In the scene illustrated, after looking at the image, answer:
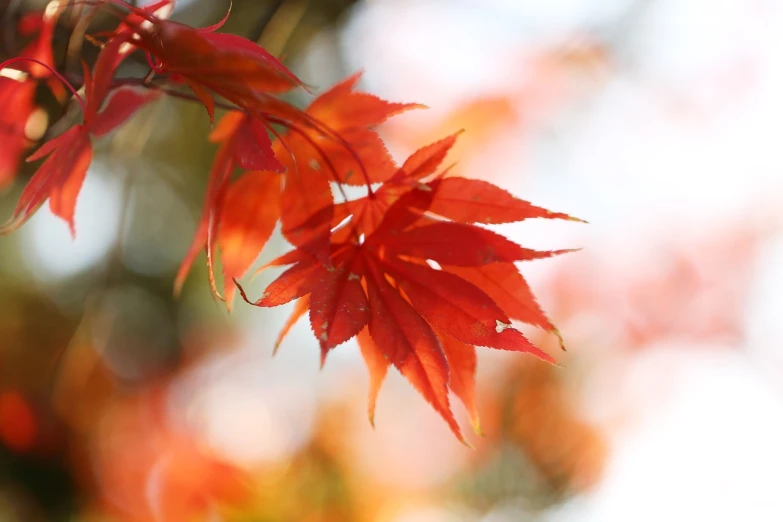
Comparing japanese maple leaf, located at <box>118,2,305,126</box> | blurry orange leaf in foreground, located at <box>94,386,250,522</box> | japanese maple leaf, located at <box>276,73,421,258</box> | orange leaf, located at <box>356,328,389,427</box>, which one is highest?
japanese maple leaf, located at <box>118,2,305,126</box>

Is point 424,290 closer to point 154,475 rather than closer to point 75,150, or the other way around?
point 75,150

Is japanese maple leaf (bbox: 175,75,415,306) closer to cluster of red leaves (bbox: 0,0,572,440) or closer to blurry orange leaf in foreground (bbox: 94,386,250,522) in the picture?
cluster of red leaves (bbox: 0,0,572,440)

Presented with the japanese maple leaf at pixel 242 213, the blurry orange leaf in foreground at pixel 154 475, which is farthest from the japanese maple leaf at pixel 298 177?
the blurry orange leaf in foreground at pixel 154 475

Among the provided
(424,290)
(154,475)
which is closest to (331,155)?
(424,290)

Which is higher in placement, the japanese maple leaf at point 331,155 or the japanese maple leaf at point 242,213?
the japanese maple leaf at point 331,155

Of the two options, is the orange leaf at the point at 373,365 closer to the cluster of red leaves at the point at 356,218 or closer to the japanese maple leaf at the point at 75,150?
the cluster of red leaves at the point at 356,218

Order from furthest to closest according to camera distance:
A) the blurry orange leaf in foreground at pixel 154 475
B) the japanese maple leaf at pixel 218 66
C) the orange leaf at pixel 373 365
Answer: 1. the blurry orange leaf in foreground at pixel 154 475
2. the orange leaf at pixel 373 365
3. the japanese maple leaf at pixel 218 66

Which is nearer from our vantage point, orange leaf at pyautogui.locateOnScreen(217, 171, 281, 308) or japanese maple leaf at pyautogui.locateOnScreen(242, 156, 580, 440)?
japanese maple leaf at pyautogui.locateOnScreen(242, 156, 580, 440)

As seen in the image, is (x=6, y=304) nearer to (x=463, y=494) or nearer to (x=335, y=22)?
(x=335, y=22)

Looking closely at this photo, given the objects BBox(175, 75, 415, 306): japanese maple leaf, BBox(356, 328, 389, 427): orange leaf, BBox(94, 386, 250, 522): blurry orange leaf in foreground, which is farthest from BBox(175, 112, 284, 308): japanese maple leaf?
BBox(94, 386, 250, 522): blurry orange leaf in foreground

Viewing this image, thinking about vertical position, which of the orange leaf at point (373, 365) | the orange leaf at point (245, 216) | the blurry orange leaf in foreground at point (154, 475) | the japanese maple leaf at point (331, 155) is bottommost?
the blurry orange leaf in foreground at point (154, 475)
